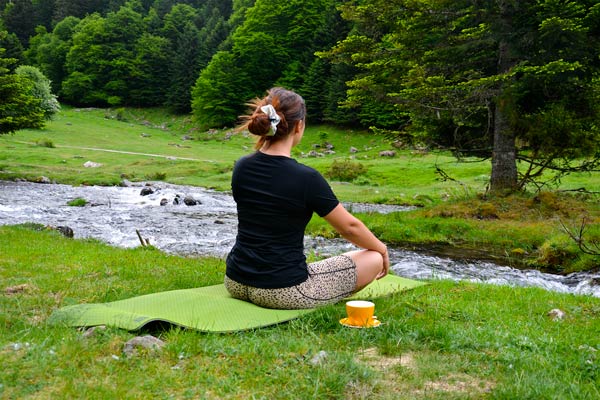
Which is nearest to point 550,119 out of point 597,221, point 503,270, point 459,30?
point 597,221

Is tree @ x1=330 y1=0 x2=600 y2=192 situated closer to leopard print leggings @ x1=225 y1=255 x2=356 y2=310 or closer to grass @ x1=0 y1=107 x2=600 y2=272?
grass @ x1=0 y1=107 x2=600 y2=272

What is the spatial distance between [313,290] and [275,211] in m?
0.98

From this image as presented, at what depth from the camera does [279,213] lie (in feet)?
18.2

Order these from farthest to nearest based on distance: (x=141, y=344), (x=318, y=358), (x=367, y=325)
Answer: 1. (x=367, y=325)
2. (x=141, y=344)
3. (x=318, y=358)

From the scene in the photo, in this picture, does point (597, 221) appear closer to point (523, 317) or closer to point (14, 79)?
point (523, 317)

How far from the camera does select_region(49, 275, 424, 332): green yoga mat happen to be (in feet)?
17.0

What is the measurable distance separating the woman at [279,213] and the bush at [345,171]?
27.0m

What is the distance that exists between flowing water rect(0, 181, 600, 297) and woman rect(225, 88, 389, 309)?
4637mm

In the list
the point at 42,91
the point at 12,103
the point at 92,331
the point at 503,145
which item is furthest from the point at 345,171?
the point at 42,91

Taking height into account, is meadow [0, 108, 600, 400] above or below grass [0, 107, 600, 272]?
above

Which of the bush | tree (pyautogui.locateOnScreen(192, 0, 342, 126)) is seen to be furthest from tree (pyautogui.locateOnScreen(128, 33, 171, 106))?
the bush

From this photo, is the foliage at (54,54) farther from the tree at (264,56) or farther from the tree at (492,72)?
the tree at (492,72)

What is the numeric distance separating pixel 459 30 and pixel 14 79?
78.6 feet

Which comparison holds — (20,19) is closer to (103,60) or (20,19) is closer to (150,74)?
(103,60)
